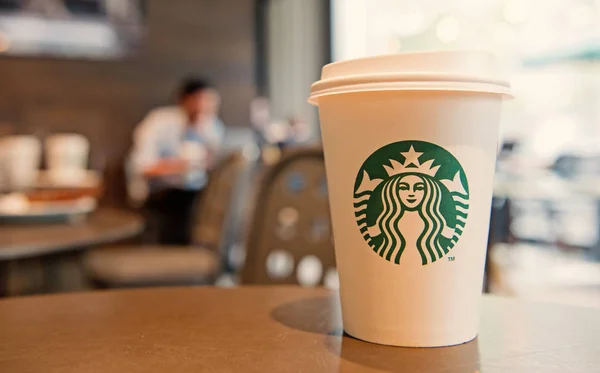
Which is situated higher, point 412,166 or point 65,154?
point 412,166

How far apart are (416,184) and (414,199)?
0.01m

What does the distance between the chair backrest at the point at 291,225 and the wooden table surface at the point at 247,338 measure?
0.55 m

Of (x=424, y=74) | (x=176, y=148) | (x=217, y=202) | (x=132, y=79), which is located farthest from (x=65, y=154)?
(x=424, y=74)

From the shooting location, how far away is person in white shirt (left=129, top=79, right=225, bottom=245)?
12.8 feet

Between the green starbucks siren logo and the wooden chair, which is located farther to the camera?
the wooden chair

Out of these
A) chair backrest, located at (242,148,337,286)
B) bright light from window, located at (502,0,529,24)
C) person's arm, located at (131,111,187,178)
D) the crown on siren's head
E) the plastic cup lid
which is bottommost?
person's arm, located at (131,111,187,178)

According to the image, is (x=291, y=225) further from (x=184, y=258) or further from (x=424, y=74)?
(x=184, y=258)

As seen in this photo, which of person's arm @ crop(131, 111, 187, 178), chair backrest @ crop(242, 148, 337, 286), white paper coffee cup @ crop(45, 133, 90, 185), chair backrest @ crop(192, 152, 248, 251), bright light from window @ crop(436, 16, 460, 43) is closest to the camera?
chair backrest @ crop(242, 148, 337, 286)

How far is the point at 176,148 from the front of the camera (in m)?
4.76

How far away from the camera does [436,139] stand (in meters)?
0.58

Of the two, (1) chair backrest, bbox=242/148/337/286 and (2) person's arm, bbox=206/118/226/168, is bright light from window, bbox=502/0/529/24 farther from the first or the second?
(1) chair backrest, bbox=242/148/337/286

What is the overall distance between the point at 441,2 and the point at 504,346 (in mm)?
5309

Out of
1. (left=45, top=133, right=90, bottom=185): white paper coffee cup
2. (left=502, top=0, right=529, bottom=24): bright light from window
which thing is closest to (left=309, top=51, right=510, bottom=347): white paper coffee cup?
(left=45, top=133, right=90, bottom=185): white paper coffee cup

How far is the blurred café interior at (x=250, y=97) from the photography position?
4.49 meters
